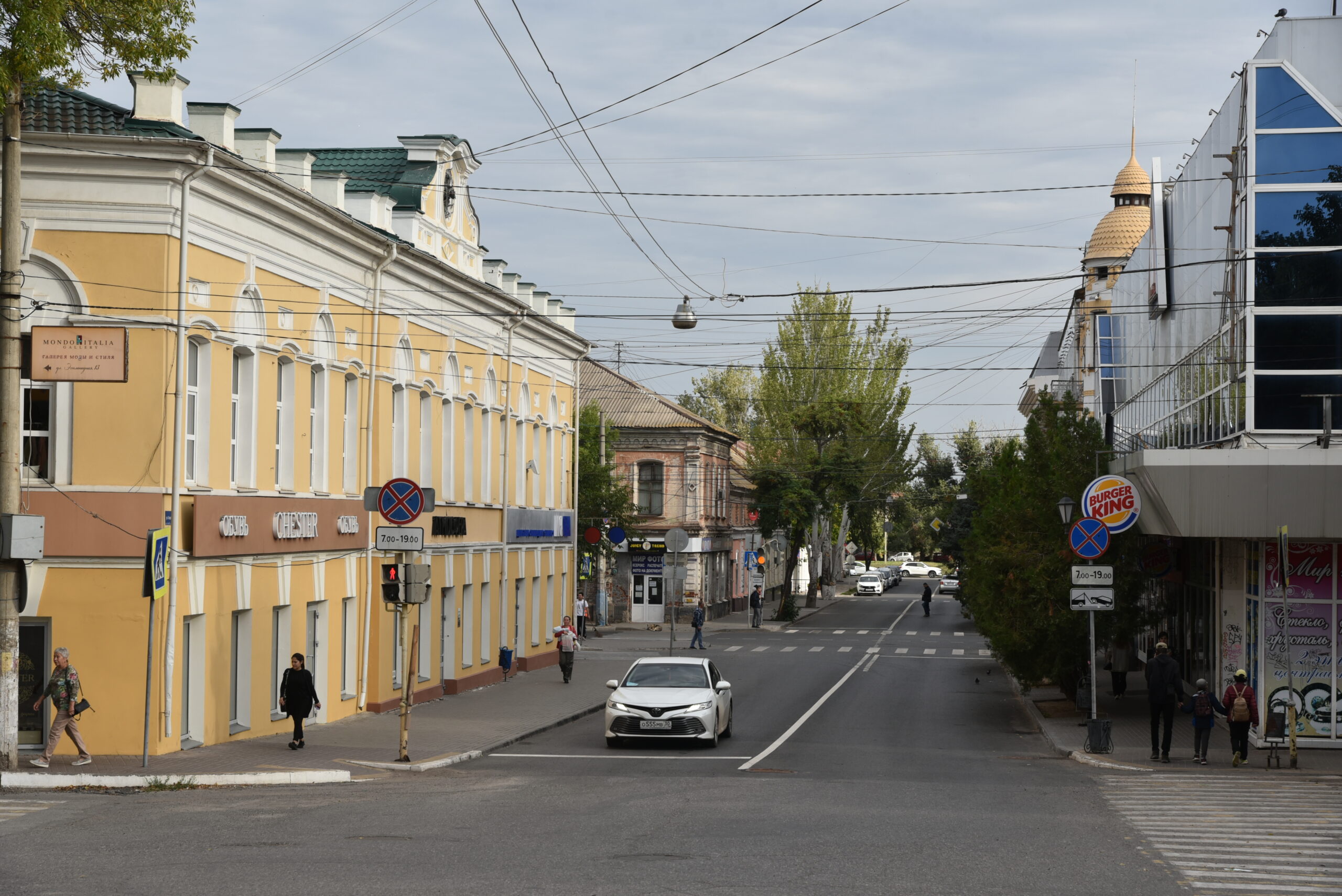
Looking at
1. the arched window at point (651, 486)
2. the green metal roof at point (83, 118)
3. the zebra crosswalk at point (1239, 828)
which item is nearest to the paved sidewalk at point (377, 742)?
the green metal roof at point (83, 118)

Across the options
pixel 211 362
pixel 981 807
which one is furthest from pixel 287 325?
pixel 981 807

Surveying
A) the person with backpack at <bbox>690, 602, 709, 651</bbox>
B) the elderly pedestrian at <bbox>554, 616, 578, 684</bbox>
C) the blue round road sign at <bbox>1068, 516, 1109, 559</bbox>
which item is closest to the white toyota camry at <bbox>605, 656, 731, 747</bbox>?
the blue round road sign at <bbox>1068, 516, 1109, 559</bbox>

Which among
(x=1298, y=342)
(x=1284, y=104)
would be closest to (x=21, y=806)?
(x=1298, y=342)

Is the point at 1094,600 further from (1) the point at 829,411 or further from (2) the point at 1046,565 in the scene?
(1) the point at 829,411

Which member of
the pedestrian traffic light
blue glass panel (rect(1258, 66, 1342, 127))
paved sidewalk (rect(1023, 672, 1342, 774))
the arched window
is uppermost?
blue glass panel (rect(1258, 66, 1342, 127))

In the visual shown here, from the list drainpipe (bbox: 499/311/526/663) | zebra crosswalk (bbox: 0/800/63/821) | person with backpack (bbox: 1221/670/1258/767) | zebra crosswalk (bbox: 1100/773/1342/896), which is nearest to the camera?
zebra crosswalk (bbox: 1100/773/1342/896)

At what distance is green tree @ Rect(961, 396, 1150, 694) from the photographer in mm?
26328

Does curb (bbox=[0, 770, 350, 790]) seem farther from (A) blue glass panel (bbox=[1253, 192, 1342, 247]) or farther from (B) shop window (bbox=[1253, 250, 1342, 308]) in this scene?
(A) blue glass panel (bbox=[1253, 192, 1342, 247])

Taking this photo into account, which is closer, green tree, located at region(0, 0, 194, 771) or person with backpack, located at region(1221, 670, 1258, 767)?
green tree, located at region(0, 0, 194, 771)

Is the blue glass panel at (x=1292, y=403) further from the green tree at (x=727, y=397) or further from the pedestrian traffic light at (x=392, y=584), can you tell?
the green tree at (x=727, y=397)

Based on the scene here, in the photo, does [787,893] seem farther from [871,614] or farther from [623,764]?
[871,614]

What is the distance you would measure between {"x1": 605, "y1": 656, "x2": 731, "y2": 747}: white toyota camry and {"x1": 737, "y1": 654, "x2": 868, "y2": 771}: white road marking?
93 centimetres

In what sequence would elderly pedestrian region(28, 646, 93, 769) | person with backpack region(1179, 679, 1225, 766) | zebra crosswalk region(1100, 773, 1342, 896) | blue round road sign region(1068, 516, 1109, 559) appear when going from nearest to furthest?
zebra crosswalk region(1100, 773, 1342, 896)
elderly pedestrian region(28, 646, 93, 769)
person with backpack region(1179, 679, 1225, 766)
blue round road sign region(1068, 516, 1109, 559)

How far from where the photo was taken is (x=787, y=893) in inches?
396
